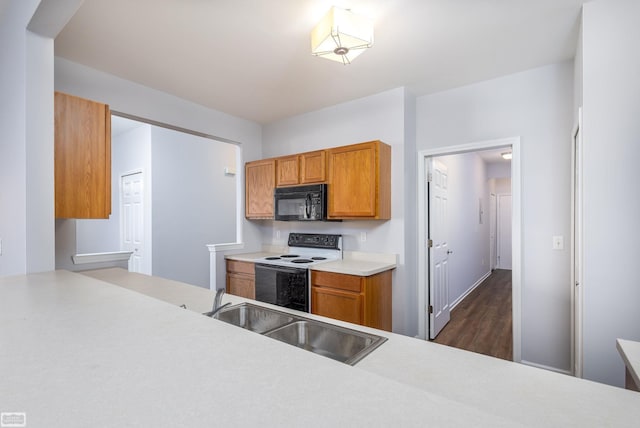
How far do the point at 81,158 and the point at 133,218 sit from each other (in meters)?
2.92

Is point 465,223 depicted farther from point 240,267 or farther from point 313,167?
point 240,267

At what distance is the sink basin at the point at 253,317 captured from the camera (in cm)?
152

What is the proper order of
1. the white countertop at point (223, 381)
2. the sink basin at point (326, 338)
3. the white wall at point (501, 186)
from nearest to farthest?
the white countertop at point (223, 381), the sink basin at point (326, 338), the white wall at point (501, 186)

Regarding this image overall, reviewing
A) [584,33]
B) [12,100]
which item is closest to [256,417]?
[12,100]

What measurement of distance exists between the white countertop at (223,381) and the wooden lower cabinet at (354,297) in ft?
5.01

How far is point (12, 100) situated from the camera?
1.81 meters

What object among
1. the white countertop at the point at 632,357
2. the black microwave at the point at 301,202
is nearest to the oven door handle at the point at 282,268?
the black microwave at the point at 301,202

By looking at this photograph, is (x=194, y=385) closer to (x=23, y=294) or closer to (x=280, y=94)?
(x=23, y=294)

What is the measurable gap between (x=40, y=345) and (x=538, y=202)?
10.4 feet

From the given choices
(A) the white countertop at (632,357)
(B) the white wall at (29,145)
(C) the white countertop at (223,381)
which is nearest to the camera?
(C) the white countertop at (223,381)

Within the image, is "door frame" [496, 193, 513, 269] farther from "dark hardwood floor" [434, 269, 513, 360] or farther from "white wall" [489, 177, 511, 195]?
"dark hardwood floor" [434, 269, 513, 360]

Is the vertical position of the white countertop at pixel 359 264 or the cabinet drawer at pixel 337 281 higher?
the white countertop at pixel 359 264

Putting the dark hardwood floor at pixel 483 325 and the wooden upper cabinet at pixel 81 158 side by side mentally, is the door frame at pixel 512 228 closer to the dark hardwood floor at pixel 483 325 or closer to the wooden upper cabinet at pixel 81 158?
the dark hardwood floor at pixel 483 325

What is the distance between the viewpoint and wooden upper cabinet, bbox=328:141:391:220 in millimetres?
2928
